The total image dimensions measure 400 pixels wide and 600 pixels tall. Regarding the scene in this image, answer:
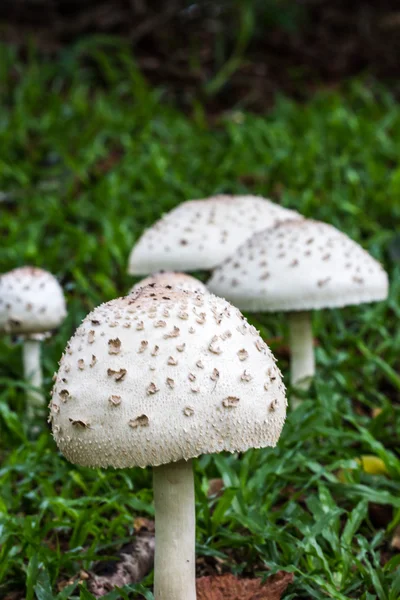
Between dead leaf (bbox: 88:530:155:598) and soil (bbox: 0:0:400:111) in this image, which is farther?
soil (bbox: 0:0:400:111)

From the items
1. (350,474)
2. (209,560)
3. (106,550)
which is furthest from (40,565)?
(350,474)

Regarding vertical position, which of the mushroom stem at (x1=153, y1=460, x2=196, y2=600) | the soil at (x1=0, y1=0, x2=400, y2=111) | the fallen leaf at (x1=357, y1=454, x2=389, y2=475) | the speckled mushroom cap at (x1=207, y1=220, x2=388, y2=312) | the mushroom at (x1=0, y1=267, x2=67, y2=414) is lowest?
the fallen leaf at (x1=357, y1=454, x2=389, y2=475)

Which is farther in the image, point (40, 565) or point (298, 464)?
point (298, 464)

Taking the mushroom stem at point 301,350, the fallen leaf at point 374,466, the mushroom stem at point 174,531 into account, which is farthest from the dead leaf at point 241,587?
the mushroom stem at point 301,350

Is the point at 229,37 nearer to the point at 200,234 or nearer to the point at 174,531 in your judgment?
the point at 200,234

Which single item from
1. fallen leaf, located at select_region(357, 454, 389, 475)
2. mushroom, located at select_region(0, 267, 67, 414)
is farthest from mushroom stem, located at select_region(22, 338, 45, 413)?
fallen leaf, located at select_region(357, 454, 389, 475)

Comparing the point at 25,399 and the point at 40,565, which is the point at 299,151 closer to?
the point at 25,399

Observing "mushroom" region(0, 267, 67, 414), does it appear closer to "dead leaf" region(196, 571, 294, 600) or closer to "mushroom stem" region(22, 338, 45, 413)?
"mushroom stem" region(22, 338, 45, 413)
